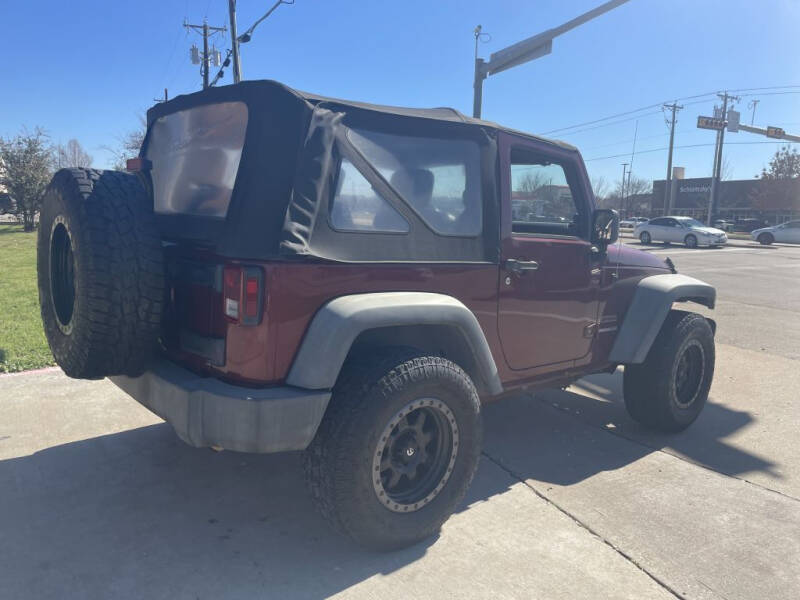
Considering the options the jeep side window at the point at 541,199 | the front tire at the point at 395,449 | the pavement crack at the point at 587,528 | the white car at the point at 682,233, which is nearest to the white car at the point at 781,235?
the white car at the point at 682,233

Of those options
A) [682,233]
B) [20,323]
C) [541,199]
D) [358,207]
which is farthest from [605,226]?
[682,233]

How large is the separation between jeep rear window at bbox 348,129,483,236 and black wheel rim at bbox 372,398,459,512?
917 mm

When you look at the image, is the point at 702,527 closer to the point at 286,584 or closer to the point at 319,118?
the point at 286,584

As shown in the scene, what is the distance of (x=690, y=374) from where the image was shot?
14.9 feet

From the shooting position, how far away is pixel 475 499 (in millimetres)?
3293

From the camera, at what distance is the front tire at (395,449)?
250 cm

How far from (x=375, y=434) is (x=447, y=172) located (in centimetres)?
140

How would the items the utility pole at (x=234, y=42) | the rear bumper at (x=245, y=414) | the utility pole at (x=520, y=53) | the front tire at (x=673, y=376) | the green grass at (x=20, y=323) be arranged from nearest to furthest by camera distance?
the rear bumper at (x=245, y=414), the front tire at (x=673, y=376), the green grass at (x=20, y=323), the utility pole at (x=520, y=53), the utility pole at (x=234, y=42)

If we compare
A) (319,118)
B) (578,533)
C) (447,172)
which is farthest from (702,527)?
(319,118)

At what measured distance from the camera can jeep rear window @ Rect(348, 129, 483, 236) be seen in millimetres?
2811

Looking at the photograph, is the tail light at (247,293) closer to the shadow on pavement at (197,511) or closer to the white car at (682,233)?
the shadow on pavement at (197,511)

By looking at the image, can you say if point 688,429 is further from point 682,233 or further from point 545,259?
point 682,233

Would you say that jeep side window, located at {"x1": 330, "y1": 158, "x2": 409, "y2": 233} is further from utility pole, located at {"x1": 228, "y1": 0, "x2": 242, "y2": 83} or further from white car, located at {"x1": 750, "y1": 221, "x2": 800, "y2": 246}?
white car, located at {"x1": 750, "y1": 221, "x2": 800, "y2": 246}

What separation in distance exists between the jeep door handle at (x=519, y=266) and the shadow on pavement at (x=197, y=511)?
4.15 ft
